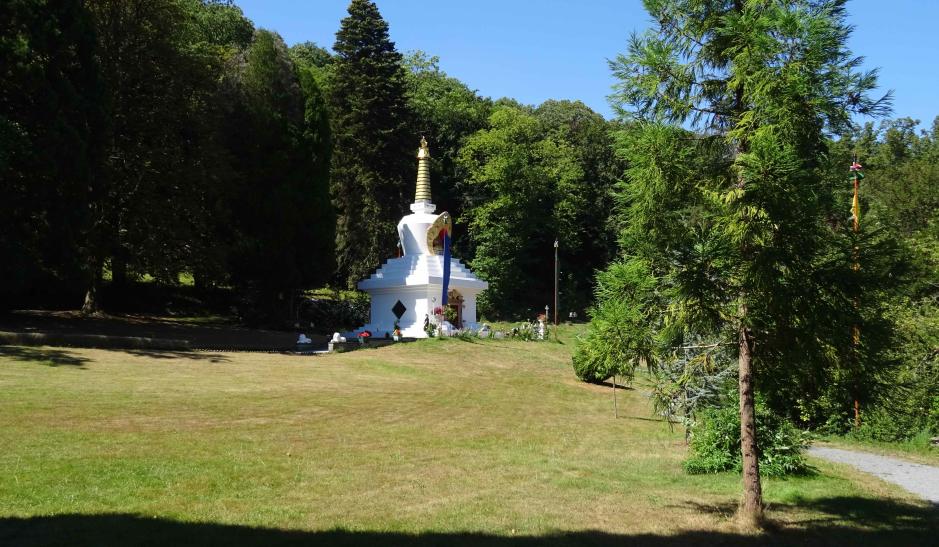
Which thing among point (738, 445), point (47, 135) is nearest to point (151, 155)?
point (47, 135)

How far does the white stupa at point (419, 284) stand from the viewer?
30125mm

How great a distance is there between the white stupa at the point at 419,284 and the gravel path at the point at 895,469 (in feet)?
59.7

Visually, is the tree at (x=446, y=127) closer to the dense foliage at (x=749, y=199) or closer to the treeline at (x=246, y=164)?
the treeline at (x=246, y=164)

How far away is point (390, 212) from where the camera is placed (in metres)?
41.3

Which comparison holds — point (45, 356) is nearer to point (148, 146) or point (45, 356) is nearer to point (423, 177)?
point (148, 146)

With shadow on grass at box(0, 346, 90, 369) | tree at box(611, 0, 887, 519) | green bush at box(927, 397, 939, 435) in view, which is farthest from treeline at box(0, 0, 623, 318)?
green bush at box(927, 397, 939, 435)

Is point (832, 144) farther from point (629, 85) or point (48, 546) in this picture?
point (48, 546)

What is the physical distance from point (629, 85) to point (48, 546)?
7.01 m

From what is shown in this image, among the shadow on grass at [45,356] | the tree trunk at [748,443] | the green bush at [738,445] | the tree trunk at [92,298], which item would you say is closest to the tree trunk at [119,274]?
the tree trunk at [92,298]

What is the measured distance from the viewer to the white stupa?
30.1 m

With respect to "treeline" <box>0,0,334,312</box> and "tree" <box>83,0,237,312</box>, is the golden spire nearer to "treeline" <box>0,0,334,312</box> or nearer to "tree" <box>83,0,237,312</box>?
"treeline" <box>0,0,334,312</box>

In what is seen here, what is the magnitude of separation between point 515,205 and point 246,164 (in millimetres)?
20832

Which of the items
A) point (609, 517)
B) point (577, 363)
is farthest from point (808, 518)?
point (577, 363)

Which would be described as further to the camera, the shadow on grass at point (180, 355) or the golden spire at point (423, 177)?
the golden spire at point (423, 177)
